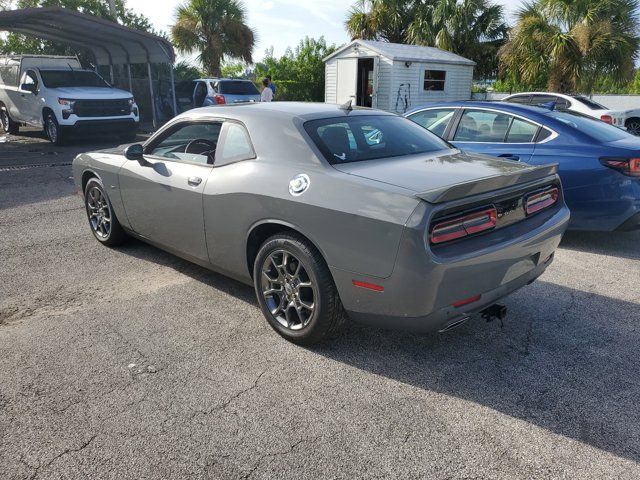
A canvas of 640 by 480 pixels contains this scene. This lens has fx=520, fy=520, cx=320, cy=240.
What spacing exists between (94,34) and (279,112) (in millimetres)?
16035

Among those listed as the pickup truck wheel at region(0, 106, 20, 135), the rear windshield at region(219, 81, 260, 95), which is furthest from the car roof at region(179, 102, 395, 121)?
the pickup truck wheel at region(0, 106, 20, 135)

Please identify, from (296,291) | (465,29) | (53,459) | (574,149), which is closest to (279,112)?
(296,291)

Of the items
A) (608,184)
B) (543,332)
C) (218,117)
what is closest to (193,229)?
(218,117)

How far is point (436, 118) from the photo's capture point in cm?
659

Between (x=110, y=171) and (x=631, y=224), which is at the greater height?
(x=110, y=171)

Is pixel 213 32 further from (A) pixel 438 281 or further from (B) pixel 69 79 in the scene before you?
(A) pixel 438 281

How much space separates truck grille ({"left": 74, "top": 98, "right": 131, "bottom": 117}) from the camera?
12.9m

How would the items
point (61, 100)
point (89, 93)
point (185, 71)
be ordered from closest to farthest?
point (61, 100) < point (89, 93) < point (185, 71)

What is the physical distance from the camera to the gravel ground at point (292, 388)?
94.7 inches

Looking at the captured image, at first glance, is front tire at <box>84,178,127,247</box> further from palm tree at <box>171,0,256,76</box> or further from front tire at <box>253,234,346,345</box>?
palm tree at <box>171,0,256,76</box>

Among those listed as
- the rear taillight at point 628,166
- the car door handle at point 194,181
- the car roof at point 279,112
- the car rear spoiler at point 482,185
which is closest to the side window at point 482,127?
the rear taillight at point 628,166

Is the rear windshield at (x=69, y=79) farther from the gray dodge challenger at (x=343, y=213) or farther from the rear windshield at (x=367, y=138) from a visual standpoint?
the rear windshield at (x=367, y=138)

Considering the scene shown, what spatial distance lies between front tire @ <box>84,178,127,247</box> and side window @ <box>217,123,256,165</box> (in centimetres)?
183

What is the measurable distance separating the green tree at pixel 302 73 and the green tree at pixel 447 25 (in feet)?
9.00
